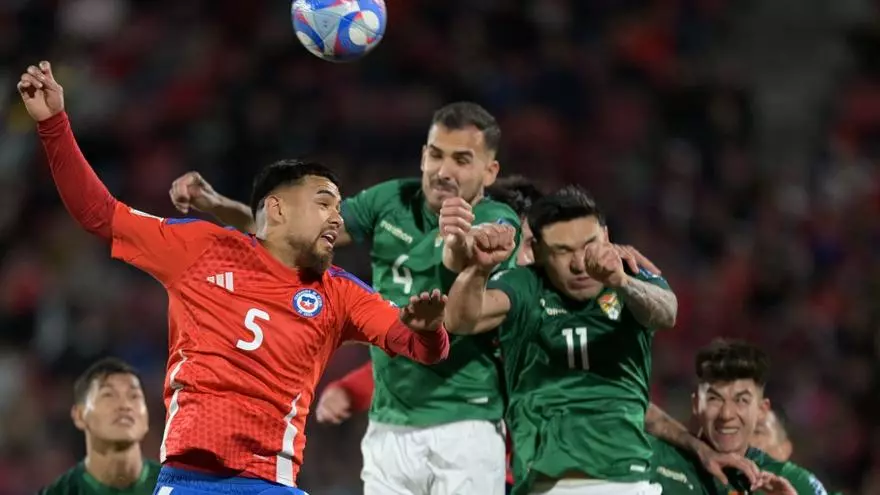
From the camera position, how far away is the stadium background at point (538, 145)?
33.6 feet

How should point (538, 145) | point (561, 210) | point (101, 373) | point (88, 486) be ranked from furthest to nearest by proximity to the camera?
point (538, 145) < point (101, 373) < point (88, 486) < point (561, 210)

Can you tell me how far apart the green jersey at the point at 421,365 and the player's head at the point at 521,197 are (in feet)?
0.92

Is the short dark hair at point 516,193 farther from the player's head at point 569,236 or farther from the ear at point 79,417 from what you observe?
the ear at point 79,417

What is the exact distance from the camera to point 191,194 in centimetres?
534

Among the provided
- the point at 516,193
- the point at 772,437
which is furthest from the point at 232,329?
the point at 772,437

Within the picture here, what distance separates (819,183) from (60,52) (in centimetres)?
671

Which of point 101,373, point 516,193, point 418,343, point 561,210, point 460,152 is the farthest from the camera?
point 516,193

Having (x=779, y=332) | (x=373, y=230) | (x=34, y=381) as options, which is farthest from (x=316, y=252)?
(x=779, y=332)

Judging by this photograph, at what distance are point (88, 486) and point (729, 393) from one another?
9.00ft

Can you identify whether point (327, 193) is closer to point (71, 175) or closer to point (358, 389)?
point (71, 175)

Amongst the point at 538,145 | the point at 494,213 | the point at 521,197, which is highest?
the point at 538,145

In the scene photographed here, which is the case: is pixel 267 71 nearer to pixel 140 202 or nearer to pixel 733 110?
pixel 140 202

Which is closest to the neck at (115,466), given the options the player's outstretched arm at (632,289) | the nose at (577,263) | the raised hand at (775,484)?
the nose at (577,263)

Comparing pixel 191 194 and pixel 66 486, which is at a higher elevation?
pixel 191 194
